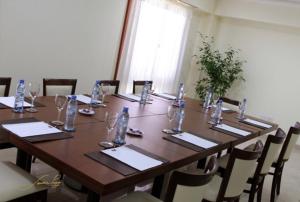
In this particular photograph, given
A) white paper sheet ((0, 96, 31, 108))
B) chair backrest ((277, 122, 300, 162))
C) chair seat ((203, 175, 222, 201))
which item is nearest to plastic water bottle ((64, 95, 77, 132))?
white paper sheet ((0, 96, 31, 108))

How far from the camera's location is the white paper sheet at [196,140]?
8.28 feet

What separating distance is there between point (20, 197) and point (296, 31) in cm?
570

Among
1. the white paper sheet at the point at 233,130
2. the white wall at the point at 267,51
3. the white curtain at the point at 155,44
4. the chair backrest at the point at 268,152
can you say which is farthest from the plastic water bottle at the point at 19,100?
the white wall at the point at 267,51

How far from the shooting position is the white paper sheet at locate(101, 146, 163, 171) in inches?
74.5

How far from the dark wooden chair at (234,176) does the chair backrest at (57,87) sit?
1723mm

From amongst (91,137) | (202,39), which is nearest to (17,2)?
(91,137)

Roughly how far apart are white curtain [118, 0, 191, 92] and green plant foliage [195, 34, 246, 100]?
0.56 m

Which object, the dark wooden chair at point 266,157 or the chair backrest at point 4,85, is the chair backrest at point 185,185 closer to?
the dark wooden chair at point 266,157

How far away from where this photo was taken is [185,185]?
5.46 feet

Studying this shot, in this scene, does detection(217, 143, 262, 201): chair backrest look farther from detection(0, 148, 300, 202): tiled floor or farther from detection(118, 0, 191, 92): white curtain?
detection(118, 0, 191, 92): white curtain

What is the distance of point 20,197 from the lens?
1.95 meters

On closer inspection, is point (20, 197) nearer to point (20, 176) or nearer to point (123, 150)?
point (20, 176)

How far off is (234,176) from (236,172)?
0.03 m

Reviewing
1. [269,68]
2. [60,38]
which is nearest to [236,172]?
[60,38]
